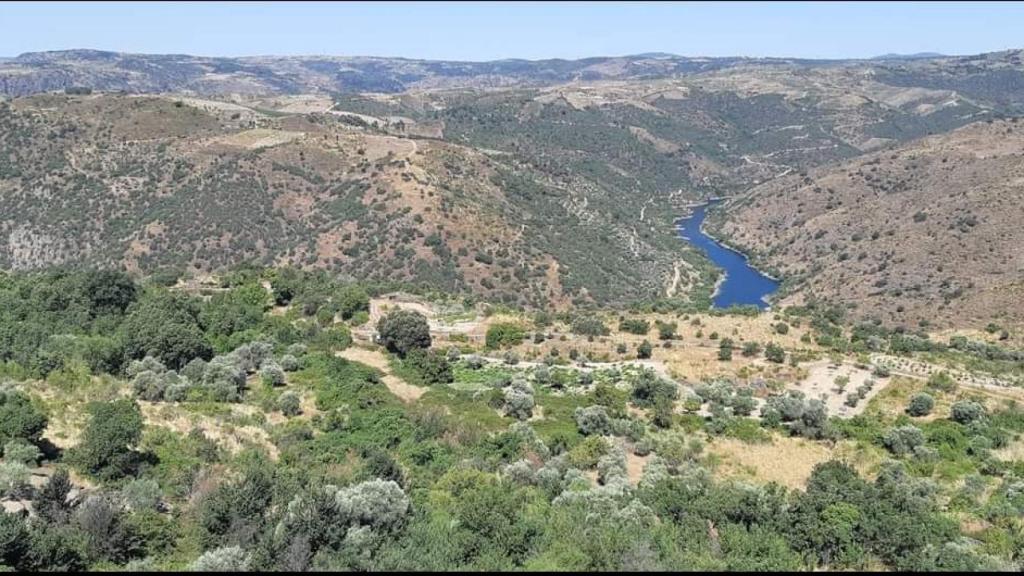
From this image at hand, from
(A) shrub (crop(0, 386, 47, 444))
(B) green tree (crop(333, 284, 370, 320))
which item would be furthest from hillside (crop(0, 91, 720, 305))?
(A) shrub (crop(0, 386, 47, 444))

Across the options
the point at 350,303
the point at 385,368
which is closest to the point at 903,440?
the point at 385,368

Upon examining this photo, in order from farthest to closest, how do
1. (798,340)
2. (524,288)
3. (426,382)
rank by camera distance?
(524,288)
(798,340)
(426,382)

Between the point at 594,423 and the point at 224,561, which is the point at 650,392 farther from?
the point at 224,561

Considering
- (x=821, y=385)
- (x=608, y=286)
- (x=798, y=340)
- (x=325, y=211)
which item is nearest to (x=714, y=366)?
(x=821, y=385)

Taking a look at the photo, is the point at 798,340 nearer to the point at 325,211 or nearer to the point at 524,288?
the point at 524,288

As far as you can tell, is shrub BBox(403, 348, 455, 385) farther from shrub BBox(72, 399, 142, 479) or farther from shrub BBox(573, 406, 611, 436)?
shrub BBox(72, 399, 142, 479)

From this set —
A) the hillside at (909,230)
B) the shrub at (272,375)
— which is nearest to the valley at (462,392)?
the shrub at (272,375)

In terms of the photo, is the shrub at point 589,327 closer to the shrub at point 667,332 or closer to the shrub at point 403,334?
the shrub at point 667,332
